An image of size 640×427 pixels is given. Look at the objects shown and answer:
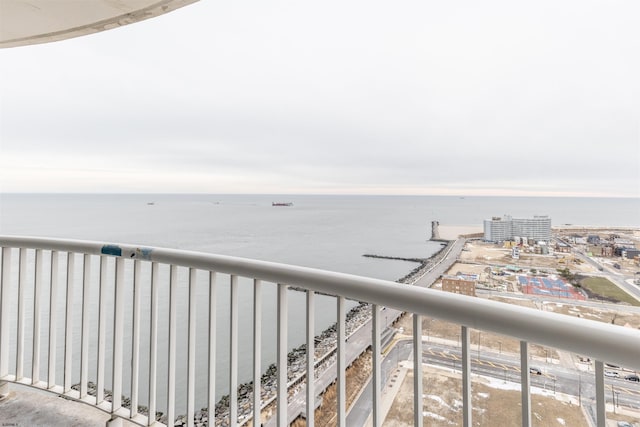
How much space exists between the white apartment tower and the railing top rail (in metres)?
0.88

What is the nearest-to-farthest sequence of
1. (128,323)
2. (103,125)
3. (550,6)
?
(550,6) → (128,323) → (103,125)

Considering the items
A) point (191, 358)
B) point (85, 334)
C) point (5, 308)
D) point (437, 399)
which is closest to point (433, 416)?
point (437, 399)

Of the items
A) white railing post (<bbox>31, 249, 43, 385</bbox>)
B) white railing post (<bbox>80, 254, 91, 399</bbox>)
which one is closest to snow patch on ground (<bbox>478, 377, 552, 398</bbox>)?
white railing post (<bbox>80, 254, 91, 399</bbox>)

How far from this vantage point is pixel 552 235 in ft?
4.21

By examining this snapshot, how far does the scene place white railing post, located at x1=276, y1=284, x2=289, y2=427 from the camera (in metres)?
0.94

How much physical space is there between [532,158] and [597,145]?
1.35ft

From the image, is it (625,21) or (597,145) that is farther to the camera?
(597,145)

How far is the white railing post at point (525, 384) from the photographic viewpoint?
590 millimetres

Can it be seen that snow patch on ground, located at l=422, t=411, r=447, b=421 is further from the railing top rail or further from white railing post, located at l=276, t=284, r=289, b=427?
white railing post, located at l=276, t=284, r=289, b=427

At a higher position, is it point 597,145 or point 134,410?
point 597,145

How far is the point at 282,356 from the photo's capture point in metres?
0.95

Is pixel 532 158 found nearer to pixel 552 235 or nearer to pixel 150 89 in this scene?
pixel 552 235

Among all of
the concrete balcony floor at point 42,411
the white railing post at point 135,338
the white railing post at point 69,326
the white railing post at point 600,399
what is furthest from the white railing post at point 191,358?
the white railing post at point 600,399

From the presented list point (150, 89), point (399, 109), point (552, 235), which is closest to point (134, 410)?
point (552, 235)
